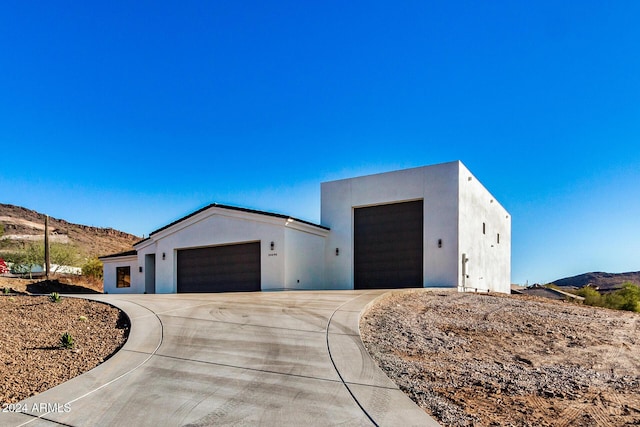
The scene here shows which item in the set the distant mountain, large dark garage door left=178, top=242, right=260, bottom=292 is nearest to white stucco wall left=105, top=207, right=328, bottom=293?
large dark garage door left=178, top=242, right=260, bottom=292

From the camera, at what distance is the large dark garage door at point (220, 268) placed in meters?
20.2

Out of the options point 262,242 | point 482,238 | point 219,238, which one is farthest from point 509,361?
point 219,238

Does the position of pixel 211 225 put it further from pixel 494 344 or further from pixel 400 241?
pixel 494 344

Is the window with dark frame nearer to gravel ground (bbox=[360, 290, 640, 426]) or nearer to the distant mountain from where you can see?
gravel ground (bbox=[360, 290, 640, 426])

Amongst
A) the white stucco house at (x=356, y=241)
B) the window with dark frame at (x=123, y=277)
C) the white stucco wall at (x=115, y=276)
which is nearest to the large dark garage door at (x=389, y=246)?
the white stucco house at (x=356, y=241)

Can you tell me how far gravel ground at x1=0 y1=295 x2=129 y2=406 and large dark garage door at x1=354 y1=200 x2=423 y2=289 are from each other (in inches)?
457

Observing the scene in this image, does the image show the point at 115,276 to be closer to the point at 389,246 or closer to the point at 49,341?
the point at 389,246

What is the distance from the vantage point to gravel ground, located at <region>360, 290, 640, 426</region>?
193 inches

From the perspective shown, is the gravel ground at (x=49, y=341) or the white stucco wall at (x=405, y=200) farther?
the white stucco wall at (x=405, y=200)

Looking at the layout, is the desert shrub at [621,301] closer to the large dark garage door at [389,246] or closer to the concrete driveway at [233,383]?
the large dark garage door at [389,246]

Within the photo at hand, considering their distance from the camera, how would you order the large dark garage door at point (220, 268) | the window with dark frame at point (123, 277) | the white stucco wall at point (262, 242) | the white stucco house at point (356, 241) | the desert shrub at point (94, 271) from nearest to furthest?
the white stucco house at point (356, 241) → the white stucco wall at point (262, 242) → the large dark garage door at point (220, 268) → the window with dark frame at point (123, 277) → the desert shrub at point (94, 271)

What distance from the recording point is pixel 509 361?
7020mm

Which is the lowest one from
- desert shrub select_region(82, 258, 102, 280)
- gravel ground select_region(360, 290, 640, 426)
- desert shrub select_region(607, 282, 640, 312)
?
desert shrub select_region(607, 282, 640, 312)

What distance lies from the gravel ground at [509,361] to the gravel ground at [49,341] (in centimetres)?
472
